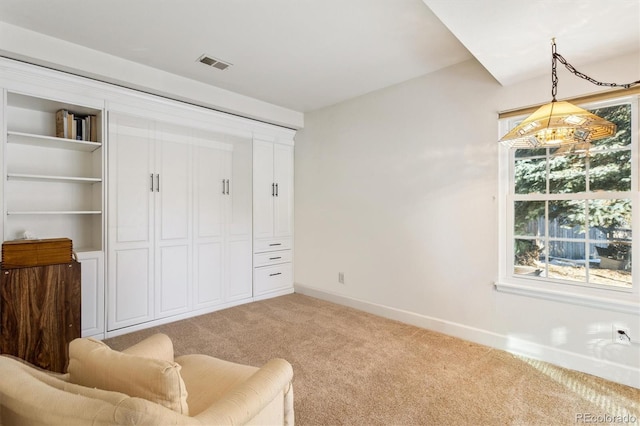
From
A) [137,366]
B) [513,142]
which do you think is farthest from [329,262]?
[137,366]

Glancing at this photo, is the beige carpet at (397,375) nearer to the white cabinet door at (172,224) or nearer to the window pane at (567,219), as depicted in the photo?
the white cabinet door at (172,224)

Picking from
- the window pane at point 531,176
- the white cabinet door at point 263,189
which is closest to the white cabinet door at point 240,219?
the white cabinet door at point 263,189

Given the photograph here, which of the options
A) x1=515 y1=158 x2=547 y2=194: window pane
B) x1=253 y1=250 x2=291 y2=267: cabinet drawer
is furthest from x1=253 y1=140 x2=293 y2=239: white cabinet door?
x1=515 y1=158 x2=547 y2=194: window pane

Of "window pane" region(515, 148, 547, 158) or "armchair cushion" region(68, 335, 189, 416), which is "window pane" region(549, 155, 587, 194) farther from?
"armchair cushion" region(68, 335, 189, 416)

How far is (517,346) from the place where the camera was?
2531 millimetres

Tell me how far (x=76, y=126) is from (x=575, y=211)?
14.1 feet

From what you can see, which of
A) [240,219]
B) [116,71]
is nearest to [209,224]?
[240,219]

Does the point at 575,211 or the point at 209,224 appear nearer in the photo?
the point at 575,211

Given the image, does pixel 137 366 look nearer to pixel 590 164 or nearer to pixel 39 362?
pixel 39 362

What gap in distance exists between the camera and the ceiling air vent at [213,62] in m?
2.76

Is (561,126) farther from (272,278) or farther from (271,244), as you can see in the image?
(272,278)

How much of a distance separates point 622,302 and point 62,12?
14.1ft

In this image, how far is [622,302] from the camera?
82.9 inches

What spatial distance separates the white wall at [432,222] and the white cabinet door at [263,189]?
60cm
